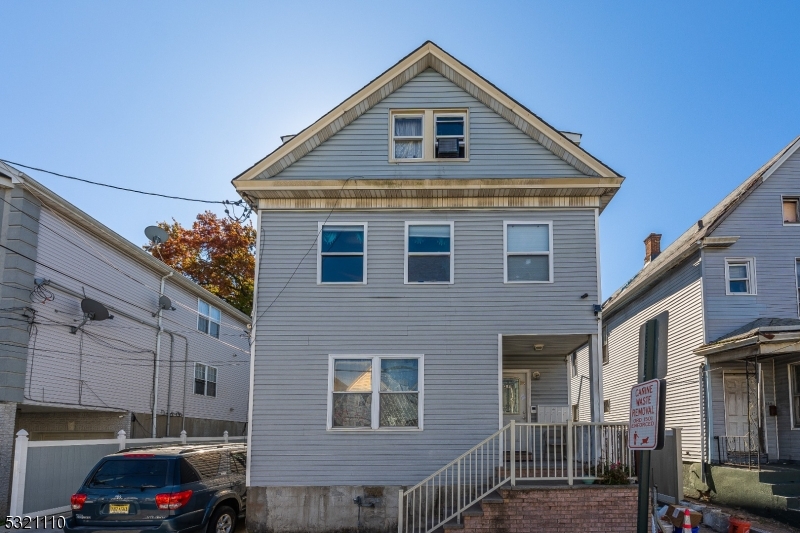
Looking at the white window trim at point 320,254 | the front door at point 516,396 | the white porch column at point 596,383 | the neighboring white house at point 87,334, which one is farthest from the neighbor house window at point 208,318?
the white porch column at point 596,383

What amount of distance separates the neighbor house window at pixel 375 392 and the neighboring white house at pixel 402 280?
3 centimetres

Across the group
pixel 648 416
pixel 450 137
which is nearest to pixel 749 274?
pixel 450 137

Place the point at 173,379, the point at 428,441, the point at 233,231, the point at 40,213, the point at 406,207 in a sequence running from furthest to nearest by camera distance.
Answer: the point at 233,231 < the point at 173,379 < the point at 40,213 < the point at 406,207 < the point at 428,441

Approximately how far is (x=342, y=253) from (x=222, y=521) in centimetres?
549

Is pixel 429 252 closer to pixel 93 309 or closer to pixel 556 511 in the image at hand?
pixel 556 511

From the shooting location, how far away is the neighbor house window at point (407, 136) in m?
15.4

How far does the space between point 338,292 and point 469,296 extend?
2.61 metres

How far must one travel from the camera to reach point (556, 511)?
12375 millimetres

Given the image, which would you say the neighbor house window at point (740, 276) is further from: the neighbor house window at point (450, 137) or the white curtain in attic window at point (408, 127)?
the white curtain in attic window at point (408, 127)

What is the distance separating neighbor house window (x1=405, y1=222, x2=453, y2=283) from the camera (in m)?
14.8

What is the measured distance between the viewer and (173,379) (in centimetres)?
2342

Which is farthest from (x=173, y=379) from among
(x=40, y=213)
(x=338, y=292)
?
(x=338, y=292)

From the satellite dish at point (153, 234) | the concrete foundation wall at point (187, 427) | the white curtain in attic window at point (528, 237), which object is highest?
the satellite dish at point (153, 234)

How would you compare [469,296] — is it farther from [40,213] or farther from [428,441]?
[40,213]
